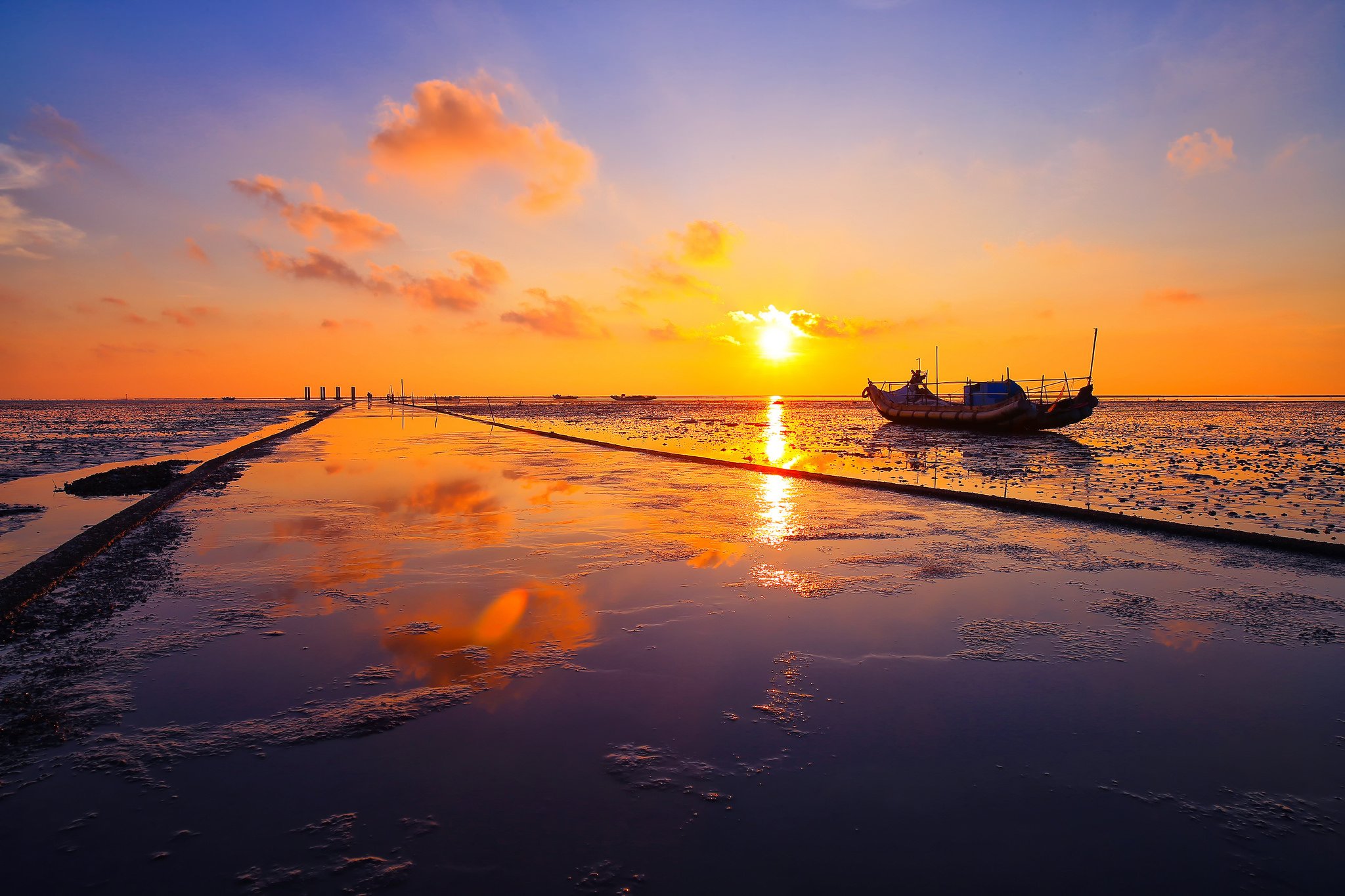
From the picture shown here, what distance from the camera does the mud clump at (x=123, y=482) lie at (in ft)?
52.2

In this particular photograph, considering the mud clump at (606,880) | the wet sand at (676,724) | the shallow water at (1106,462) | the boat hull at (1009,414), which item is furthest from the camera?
the boat hull at (1009,414)

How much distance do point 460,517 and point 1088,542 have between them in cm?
1120

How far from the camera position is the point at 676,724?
177 inches

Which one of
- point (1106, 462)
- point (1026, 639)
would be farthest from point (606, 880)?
point (1106, 462)

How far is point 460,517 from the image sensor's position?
12672 millimetres

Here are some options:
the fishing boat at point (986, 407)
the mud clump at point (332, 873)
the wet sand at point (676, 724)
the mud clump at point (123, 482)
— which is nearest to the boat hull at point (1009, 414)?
the fishing boat at point (986, 407)

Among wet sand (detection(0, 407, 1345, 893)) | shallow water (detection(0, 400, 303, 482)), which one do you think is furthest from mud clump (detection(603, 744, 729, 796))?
shallow water (detection(0, 400, 303, 482))

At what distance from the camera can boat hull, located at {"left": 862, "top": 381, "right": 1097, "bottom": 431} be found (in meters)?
46.6

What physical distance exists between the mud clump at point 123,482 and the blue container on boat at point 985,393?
5235cm

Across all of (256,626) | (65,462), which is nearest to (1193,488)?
(256,626)

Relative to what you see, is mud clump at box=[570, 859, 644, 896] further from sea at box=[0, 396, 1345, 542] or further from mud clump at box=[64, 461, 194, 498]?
mud clump at box=[64, 461, 194, 498]

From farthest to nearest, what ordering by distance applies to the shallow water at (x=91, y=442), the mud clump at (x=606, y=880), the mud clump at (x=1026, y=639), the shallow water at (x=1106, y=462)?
1. the shallow water at (x=91, y=442)
2. the shallow water at (x=1106, y=462)
3. the mud clump at (x=1026, y=639)
4. the mud clump at (x=606, y=880)

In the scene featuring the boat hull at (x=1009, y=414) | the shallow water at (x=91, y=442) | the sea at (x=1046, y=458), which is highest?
the boat hull at (x=1009, y=414)

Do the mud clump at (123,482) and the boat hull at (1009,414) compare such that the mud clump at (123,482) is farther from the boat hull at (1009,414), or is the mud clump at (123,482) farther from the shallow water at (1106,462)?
the boat hull at (1009,414)
